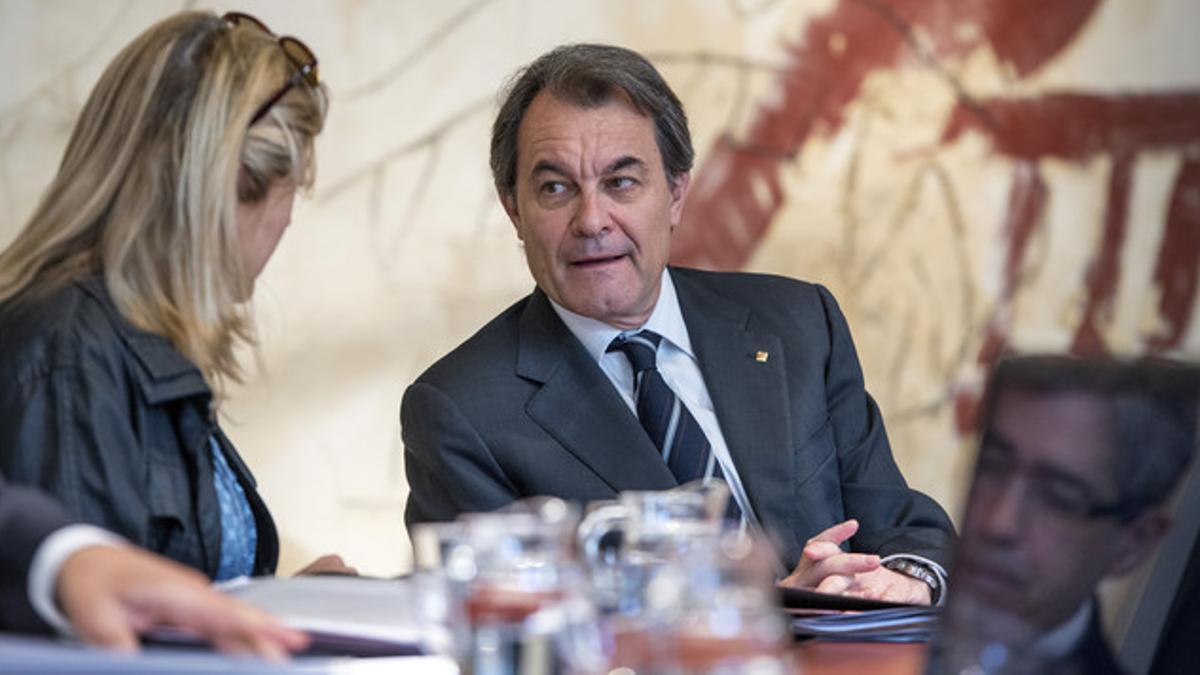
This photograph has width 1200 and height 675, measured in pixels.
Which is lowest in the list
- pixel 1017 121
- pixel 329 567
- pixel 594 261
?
pixel 329 567

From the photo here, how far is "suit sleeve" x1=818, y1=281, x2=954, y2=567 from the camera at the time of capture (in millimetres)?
2576

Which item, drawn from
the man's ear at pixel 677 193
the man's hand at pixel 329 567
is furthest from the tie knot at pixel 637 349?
the man's hand at pixel 329 567

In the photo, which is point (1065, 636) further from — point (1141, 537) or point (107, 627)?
point (107, 627)

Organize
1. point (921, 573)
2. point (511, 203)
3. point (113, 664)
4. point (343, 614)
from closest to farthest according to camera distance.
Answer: point (113, 664)
point (343, 614)
point (921, 573)
point (511, 203)

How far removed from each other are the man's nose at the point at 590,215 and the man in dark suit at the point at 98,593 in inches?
54.2

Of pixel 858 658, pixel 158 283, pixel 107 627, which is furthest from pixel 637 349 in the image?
pixel 107 627

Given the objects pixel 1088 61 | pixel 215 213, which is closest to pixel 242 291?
pixel 215 213

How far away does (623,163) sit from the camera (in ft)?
8.89

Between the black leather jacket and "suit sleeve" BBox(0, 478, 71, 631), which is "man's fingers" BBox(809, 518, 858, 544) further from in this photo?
"suit sleeve" BBox(0, 478, 71, 631)

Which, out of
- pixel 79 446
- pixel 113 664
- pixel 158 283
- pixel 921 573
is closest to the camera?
pixel 113 664

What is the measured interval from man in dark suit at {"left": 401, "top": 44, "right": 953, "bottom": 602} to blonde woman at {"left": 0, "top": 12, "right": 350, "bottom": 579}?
48cm

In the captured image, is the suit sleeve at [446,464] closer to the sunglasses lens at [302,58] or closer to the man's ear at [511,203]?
the man's ear at [511,203]

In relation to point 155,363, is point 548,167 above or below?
above

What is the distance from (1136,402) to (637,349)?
147 centimetres
